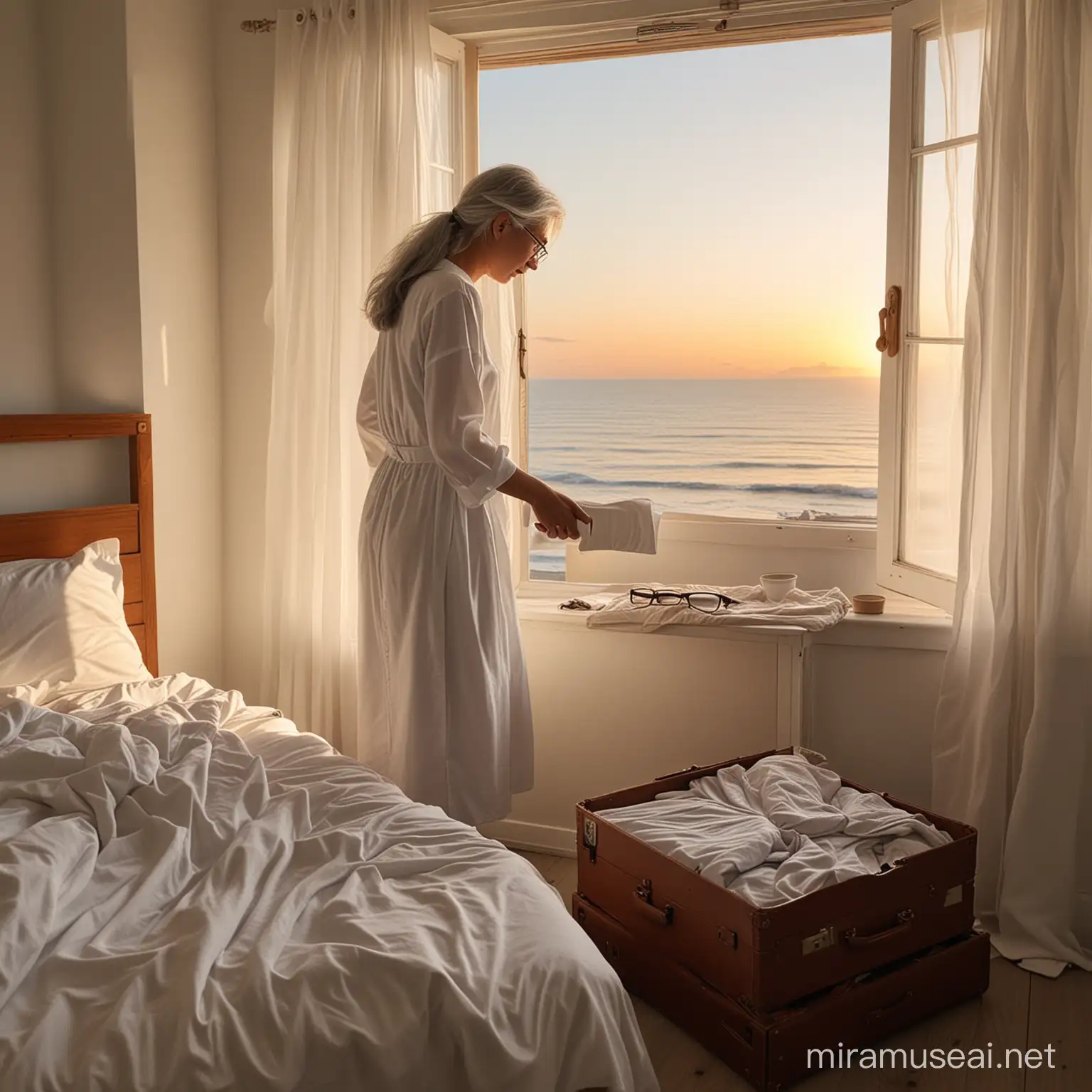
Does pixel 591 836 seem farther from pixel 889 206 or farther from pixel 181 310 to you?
pixel 181 310

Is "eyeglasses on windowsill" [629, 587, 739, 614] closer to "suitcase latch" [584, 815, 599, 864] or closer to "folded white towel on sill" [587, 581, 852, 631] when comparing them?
"folded white towel on sill" [587, 581, 852, 631]

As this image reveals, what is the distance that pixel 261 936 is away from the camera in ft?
5.20

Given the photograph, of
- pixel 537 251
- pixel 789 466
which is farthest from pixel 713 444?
pixel 537 251

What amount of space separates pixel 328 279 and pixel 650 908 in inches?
71.6

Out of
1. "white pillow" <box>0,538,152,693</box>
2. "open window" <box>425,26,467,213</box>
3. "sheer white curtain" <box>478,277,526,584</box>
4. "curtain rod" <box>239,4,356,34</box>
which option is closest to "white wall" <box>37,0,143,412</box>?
"curtain rod" <box>239,4,356,34</box>

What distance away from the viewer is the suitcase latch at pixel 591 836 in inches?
98.7

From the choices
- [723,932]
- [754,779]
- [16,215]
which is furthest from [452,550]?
[16,215]

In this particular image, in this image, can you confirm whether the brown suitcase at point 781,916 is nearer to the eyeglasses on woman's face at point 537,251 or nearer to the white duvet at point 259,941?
the white duvet at point 259,941

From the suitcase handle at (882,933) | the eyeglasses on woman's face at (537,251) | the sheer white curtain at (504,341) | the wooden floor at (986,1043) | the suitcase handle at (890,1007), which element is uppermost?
the eyeglasses on woman's face at (537,251)

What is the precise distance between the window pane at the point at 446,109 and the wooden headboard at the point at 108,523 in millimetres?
1083

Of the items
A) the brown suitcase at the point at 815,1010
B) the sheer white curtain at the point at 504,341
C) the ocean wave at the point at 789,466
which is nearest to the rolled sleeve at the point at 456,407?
the sheer white curtain at the point at 504,341

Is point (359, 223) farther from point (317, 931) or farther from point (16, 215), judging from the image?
point (317, 931)

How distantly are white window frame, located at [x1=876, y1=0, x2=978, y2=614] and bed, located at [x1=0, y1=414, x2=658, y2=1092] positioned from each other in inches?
57.6

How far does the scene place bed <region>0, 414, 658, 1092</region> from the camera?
1394 millimetres
